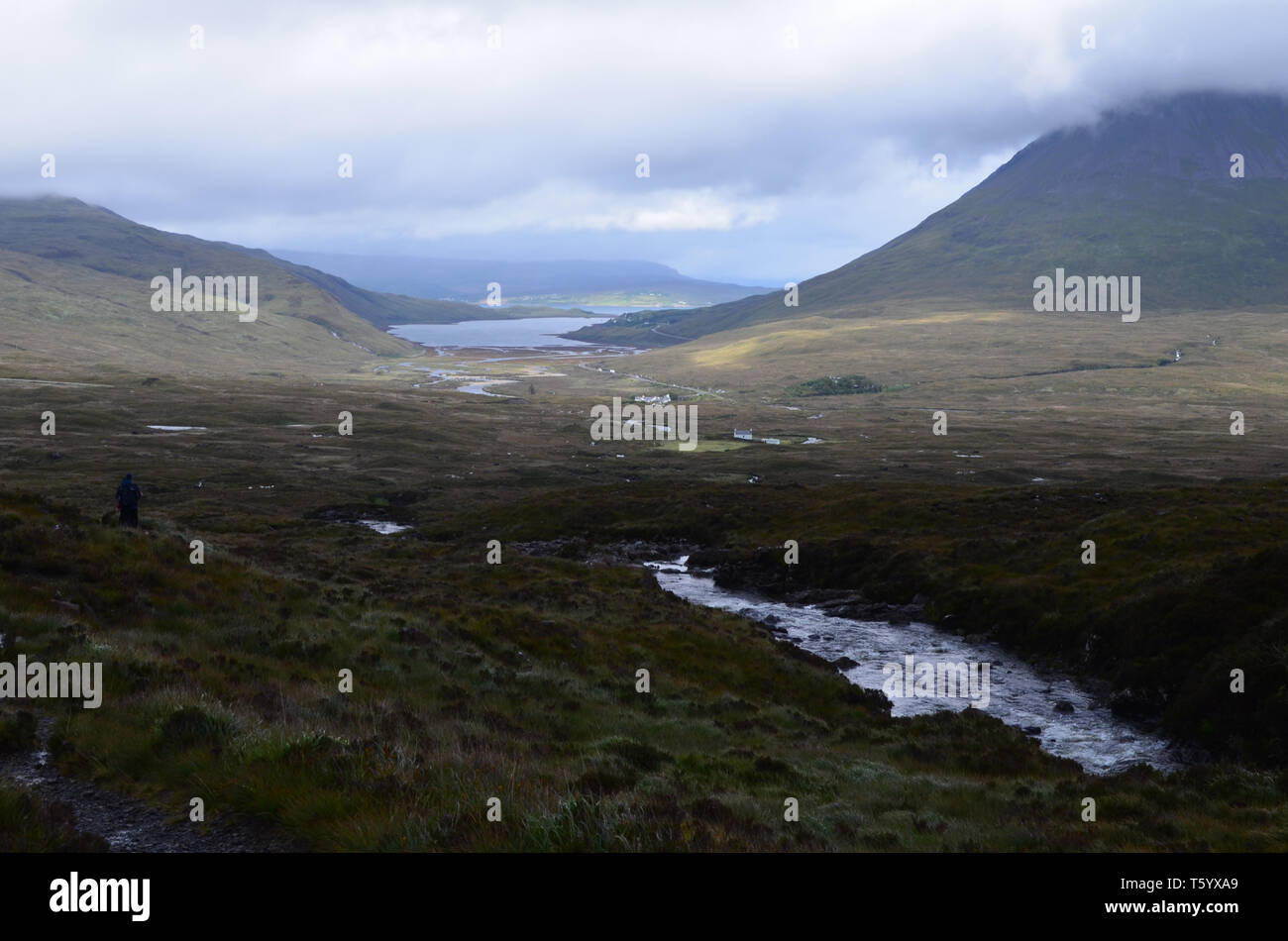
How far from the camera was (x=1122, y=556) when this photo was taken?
152 ft

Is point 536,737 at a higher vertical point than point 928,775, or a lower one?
higher

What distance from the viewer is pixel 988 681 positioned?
35.6m

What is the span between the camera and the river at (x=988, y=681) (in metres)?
27.7

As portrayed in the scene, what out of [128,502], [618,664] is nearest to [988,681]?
[618,664]

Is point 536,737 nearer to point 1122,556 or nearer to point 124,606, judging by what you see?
point 124,606

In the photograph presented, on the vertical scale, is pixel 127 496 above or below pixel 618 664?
above

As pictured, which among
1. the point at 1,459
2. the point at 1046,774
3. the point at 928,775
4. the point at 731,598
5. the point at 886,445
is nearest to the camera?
the point at 928,775

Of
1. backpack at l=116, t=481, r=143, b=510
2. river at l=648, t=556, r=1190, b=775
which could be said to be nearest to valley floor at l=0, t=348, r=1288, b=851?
river at l=648, t=556, r=1190, b=775

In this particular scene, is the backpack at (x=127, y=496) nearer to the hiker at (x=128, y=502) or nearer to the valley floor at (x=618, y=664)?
the hiker at (x=128, y=502)

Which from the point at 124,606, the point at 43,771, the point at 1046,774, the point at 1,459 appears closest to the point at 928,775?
the point at 1046,774

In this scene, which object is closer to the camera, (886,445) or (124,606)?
(124,606)

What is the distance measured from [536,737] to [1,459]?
10505cm

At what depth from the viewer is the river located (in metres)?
27.7

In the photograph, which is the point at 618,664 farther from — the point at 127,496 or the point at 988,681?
the point at 127,496
